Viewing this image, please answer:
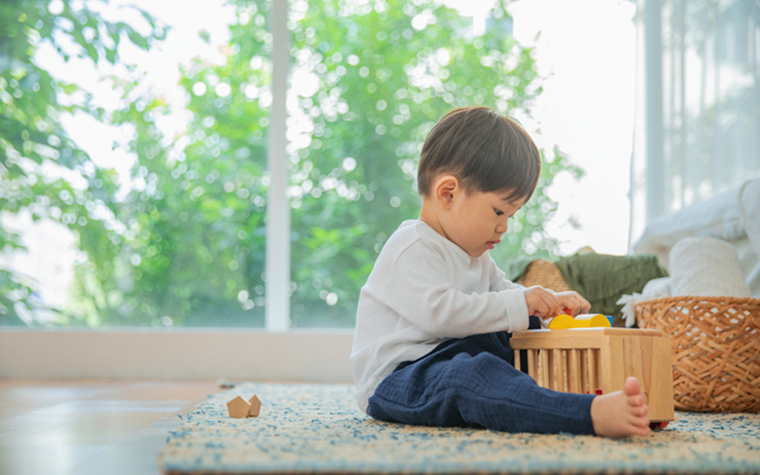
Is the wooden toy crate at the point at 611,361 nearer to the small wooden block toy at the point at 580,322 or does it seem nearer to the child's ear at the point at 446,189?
the small wooden block toy at the point at 580,322

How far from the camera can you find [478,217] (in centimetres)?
103

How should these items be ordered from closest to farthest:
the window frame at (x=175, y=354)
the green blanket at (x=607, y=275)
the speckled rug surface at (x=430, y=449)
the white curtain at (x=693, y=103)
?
the speckled rug surface at (x=430, y=449), the green blanket at (x=607, y=275), the white curtain at (x=693, y=103), the window frame at (x=175, y=354)

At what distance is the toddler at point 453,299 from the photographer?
2.84 feet

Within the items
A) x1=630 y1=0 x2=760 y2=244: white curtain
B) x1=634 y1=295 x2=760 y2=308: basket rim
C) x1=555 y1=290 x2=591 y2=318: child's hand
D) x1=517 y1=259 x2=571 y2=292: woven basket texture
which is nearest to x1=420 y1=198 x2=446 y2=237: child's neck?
x1=555 y1=290 x2=591 y2=318: child's hand

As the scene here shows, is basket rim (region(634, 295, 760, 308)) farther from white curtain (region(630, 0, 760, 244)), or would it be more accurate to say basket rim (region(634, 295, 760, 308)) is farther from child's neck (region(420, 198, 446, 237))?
white curtain (region(630, 0, 760, 244))

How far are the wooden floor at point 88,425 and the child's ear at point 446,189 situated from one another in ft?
1.80

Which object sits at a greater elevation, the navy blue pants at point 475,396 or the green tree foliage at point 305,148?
the green tree foliage at point 305,148

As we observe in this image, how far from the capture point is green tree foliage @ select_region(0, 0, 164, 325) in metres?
2.32

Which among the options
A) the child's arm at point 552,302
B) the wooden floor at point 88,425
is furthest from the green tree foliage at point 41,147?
the child's arm at point 552,302

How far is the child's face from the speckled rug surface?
0.32m

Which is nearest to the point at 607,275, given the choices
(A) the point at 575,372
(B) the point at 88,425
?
(A) the point at 575,372

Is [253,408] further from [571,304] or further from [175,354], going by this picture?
[175,354]

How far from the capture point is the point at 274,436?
791 millimetres

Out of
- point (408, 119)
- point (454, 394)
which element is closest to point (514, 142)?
point (454, 394)
